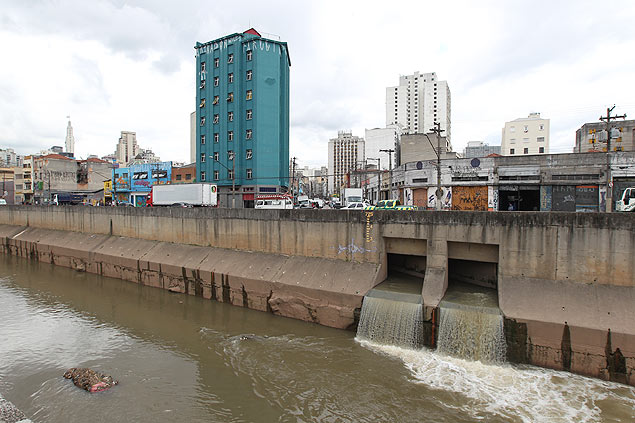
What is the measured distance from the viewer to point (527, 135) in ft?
235

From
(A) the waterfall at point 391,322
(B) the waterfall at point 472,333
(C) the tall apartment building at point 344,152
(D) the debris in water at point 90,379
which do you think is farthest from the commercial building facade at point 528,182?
(C) the tall apartment building at point 344,152

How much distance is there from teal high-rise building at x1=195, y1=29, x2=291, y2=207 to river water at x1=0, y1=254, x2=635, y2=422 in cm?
3510

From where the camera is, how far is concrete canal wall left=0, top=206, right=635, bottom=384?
1245cm

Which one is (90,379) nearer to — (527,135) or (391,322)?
(391,322)

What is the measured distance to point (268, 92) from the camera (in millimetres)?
50281

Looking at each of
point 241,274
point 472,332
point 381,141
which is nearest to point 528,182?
point 472,332

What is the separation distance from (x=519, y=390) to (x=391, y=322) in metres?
4.92

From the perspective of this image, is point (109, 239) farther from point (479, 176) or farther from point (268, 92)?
point (479, 176)

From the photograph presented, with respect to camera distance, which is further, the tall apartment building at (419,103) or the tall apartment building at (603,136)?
the tall apartment building at (419,103)

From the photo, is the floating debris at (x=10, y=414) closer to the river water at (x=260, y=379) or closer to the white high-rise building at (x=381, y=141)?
the river water at (x=260, y=379)

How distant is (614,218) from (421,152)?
156 feet

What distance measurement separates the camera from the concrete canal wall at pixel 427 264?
1245 centimetres

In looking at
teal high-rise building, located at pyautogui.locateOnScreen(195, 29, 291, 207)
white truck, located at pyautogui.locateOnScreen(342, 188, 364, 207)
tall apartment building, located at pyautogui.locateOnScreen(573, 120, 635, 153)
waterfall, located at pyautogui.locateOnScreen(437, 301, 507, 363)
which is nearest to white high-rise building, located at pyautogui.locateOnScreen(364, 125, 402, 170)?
white truck, located at pyautogui.locateOnScreen(342, 188, 364, 207)

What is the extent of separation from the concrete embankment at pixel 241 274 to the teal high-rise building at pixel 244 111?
22.3 metres
